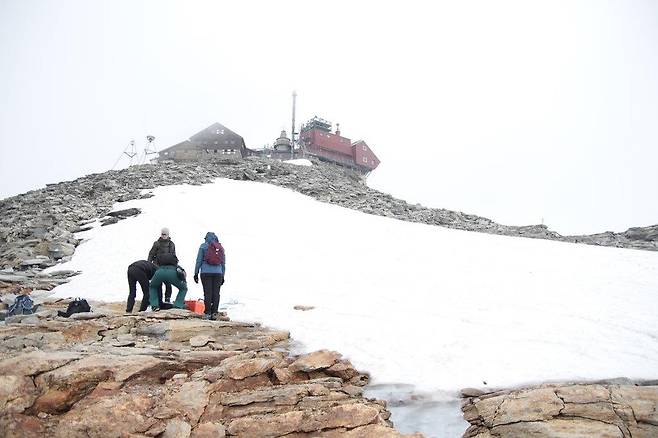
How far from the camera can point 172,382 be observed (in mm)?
5887

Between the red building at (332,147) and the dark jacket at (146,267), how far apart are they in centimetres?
5804

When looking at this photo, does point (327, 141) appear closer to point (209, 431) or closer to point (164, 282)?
point (164, 282)

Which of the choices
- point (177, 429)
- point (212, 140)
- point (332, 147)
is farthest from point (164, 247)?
point (332, 147)

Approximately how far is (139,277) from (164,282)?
606mm

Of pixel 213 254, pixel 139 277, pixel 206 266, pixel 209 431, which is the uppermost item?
pixel 213 254

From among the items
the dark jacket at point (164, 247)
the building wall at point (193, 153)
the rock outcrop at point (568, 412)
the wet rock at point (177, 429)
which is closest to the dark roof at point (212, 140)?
the building wall at point (193, 153)

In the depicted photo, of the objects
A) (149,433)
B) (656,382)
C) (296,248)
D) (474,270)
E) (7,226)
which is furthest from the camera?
(7,226)

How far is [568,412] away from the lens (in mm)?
4922

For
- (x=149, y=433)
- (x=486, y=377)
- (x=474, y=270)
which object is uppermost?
(x=474, y=270)

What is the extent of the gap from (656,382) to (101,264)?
1773cm

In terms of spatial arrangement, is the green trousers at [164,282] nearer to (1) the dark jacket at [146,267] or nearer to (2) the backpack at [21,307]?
(1) the dark jacket at [146,267]

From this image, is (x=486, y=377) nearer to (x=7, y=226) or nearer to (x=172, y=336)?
(x=172, y=336)

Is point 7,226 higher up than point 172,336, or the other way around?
point 7,226

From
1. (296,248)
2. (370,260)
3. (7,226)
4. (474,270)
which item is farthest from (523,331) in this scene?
(7,226)
